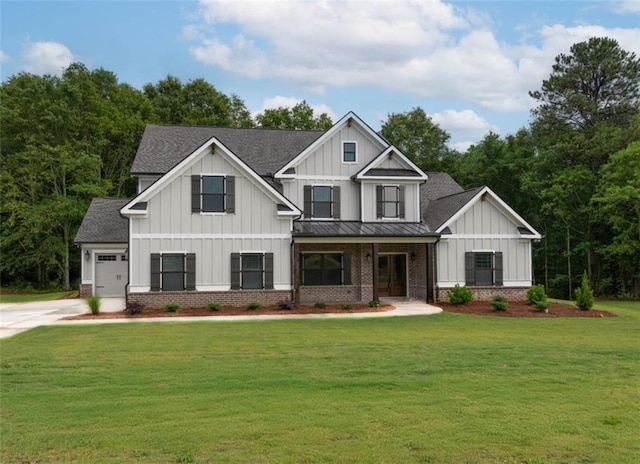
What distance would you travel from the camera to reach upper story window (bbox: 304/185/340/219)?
2372cm

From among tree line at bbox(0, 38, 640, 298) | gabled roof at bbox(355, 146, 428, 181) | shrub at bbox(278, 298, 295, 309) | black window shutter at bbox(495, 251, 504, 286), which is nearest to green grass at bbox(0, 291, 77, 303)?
tree line at bbox(0, 38, 640, 298)

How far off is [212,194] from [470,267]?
11481mm

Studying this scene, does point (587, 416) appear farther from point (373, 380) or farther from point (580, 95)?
point (580, 95)

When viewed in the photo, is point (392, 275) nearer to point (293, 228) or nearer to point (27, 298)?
point (293, 228)

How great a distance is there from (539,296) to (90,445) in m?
19.0

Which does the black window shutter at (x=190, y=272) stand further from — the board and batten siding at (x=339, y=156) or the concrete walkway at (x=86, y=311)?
the board and batten siding at (x=339, y=156)

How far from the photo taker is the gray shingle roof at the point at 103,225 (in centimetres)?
2561

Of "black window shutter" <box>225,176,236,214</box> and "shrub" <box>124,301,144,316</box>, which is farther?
"black window shutter" <box>225,176,236,214</box>

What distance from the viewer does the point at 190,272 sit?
2062cm

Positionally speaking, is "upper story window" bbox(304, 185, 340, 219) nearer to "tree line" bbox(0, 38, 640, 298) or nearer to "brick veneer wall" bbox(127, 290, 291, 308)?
"brick veneer wall" bbox(127, 290, 291, 308)

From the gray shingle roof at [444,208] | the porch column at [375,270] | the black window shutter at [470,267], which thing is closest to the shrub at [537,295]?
the black window shutter at [470,267]

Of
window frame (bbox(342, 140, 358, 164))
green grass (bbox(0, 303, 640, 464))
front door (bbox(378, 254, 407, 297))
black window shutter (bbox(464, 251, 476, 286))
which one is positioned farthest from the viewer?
front door (bbox(378, 254, 407, 297))

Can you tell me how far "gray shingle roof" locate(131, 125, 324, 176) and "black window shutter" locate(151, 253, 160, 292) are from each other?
4.72m

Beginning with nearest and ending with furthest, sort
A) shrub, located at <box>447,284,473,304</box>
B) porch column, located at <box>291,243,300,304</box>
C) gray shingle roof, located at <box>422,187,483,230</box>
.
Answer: porch column, located at <box>291,243,300,304</box>
shrub, located at <box>447,284,473,304</box>
gray shingle roof, located at <box>422,187,483,230</box>
